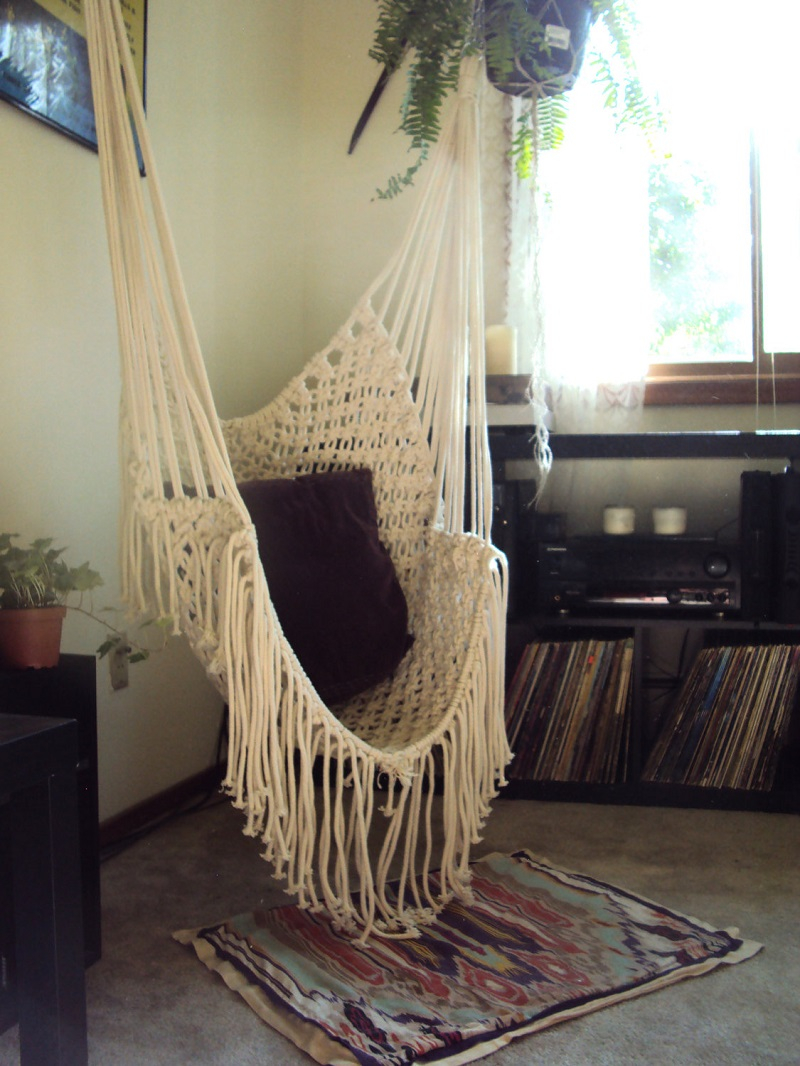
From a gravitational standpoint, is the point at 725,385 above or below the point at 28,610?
above

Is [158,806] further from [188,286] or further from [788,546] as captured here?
[788,546]

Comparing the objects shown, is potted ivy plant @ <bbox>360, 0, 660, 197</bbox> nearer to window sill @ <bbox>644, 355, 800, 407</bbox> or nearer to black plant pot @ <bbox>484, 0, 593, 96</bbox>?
black plant pot @ <bbox>484, 0, 593, 96</bbox>

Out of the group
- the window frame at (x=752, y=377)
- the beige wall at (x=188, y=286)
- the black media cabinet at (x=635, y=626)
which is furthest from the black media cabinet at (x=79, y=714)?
the window frame at (x=752, y=377)

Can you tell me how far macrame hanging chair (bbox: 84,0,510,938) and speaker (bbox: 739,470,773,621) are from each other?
0.54 m

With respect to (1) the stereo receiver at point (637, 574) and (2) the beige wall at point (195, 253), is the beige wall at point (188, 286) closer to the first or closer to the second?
(2) the beige wall at point (195, 253)

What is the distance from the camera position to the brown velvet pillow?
1.46m

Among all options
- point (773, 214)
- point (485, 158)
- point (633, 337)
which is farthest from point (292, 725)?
point (773, 214)

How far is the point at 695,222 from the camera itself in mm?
2234

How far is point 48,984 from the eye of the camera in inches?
34.9

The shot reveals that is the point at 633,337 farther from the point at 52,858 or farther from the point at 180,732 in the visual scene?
the point at 52,858

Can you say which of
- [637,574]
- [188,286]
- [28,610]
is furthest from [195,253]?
[637,574]

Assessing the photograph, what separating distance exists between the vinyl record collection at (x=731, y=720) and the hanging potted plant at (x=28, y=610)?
120cm

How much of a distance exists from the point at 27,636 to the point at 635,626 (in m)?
1.14

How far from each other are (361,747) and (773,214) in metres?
1.63
